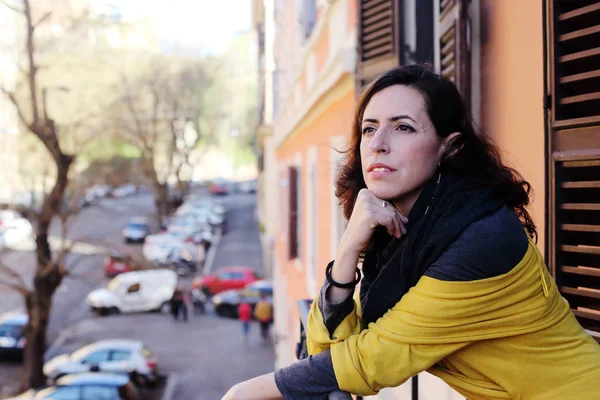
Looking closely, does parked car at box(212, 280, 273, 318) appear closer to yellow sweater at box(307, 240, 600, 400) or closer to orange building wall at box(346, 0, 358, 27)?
orange building wall at box(346, 0, 358, 27)

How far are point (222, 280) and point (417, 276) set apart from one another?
2463cm

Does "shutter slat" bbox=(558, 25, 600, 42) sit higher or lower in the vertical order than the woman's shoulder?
higher

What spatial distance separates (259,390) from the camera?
5.52 ft

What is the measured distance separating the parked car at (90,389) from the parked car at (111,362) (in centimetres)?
278

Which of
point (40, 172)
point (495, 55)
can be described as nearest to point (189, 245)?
point (40, 172)

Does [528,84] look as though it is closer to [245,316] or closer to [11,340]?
[245,316]

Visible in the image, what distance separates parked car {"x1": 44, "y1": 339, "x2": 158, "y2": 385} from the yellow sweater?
579 inches

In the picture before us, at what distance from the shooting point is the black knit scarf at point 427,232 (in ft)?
4.99

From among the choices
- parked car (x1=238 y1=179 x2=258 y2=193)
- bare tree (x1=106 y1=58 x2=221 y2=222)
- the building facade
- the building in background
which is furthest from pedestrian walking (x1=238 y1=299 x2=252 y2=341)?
parked car (x1=238 y1=179 x2=258 y2=193)

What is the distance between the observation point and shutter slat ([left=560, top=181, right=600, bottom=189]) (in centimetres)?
222

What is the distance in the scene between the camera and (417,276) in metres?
1.58

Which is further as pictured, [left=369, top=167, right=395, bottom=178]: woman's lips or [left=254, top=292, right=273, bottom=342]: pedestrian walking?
[left=254, top=292, right=273, bottom=342]: pedestrian walking

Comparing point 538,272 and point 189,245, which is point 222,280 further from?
point 538,272

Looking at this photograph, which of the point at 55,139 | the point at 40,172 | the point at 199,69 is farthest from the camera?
the point at 199,69
